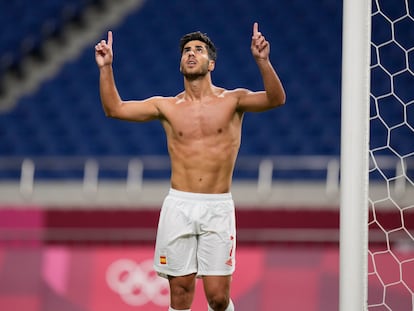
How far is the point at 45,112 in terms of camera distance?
10.6 metres

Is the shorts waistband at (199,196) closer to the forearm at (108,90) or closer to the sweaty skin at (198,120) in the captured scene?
the sweaty skin at (198,120)

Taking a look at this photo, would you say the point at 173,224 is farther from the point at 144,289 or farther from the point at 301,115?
the point at 301,115

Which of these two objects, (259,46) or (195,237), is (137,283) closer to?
(195,237)

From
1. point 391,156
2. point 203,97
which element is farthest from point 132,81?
point 203,97

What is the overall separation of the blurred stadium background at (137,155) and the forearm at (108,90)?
2.46 meters

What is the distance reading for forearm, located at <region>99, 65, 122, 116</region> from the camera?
4.40m

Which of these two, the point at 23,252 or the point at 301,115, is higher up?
the point at 301,115

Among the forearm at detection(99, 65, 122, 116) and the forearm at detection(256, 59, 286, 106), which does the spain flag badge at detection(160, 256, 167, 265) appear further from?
the forearm at detection(256, 59, 286, 106)

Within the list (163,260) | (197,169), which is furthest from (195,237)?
(197,169)

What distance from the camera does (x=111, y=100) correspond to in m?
4.45

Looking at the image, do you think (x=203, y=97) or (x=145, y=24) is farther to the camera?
(x=145, y=24)

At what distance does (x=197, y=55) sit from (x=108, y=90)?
478mm

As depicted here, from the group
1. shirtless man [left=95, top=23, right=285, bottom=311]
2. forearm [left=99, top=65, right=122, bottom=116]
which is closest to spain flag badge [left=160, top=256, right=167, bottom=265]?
shirtless man [left=95, top=23, right=285, bottom=311]

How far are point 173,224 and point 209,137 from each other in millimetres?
472
